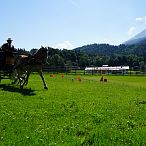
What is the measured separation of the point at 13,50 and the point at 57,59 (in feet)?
386

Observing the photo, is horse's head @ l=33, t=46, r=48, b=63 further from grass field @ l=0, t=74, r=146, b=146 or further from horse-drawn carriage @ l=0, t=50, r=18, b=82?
grass field @ l=0, t=74, r=146, b=146

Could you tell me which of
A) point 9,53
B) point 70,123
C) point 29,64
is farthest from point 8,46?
point 70,123

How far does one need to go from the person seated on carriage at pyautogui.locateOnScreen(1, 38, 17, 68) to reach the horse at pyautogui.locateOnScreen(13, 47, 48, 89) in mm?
580

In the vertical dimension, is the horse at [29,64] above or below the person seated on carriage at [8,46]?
below

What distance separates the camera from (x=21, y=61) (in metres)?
28.0

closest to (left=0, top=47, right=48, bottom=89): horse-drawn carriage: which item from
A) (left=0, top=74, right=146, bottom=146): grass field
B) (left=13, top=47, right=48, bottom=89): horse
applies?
(left=13, top=47, right=48, bottom=89): horse

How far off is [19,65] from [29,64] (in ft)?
4.00

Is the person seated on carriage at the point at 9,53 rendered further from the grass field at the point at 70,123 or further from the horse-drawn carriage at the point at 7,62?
the grass field at the point at 70,123

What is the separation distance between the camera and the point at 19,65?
28.1 m

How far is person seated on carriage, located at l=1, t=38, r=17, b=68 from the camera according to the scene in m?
28.8

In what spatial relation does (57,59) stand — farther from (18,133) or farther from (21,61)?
(18,133)

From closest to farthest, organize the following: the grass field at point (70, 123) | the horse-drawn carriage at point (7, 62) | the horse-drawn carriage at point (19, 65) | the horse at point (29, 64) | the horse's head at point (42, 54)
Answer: the grass field at point (70, 123)
the horse's head at point (42, 54)
the horse at point (29, 64)
the horse-drawn carriage at point (19, 65)
the horse-drawn carriage at point (7, 62)

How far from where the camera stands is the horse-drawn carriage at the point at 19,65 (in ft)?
88.6

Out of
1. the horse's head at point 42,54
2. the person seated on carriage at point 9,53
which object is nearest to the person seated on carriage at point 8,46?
the person seated on carriage at point 9,53
